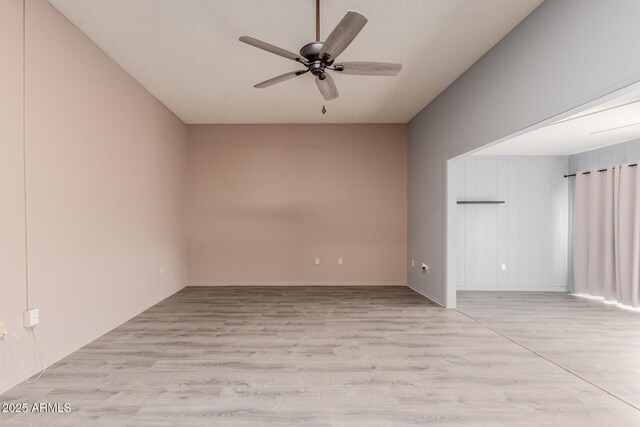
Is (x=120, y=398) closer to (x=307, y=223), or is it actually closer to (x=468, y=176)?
(x=307, y=223)

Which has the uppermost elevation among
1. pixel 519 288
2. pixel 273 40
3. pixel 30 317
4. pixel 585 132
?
pixel 273 40

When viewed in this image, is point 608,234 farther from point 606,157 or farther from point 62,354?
point 62,354

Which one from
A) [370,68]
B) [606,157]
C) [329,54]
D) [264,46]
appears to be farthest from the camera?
[606,157]

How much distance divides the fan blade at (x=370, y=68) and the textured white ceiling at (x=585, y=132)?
5.82 feet

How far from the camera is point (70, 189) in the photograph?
288cm

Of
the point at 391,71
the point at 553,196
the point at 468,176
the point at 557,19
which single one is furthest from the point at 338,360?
the point at 553,196

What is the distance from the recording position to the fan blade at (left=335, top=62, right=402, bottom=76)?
2.66 meters

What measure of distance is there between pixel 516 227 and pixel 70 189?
6275 millimetres

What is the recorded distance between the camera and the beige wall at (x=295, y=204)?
5953mm

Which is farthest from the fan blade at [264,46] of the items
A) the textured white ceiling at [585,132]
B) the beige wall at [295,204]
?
the beige wall at [295,204]

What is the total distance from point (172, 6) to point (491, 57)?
3.01 m

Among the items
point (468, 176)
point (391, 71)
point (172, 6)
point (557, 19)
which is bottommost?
point (468, 176)

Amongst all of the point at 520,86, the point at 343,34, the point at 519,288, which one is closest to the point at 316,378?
the point at 343,34

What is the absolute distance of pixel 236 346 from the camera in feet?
9.97
